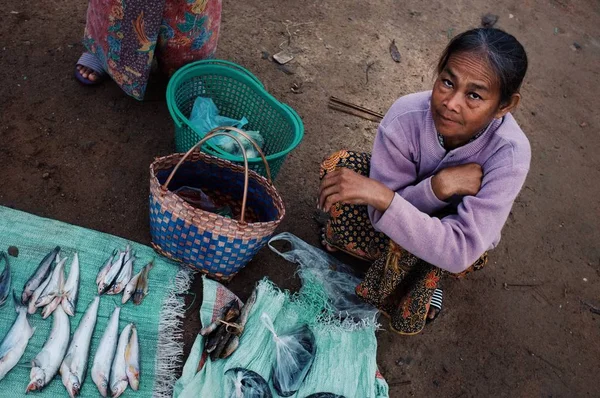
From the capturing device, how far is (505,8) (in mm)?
5293

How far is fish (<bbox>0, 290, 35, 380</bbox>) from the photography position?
202 cm

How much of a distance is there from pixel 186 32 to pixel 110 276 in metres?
1.42

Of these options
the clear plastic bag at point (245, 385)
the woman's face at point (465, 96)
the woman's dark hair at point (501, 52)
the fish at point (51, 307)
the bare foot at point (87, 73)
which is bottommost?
the fish at point (51, 307)

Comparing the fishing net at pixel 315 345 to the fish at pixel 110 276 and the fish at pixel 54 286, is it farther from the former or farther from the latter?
the fish at pixel 54 286

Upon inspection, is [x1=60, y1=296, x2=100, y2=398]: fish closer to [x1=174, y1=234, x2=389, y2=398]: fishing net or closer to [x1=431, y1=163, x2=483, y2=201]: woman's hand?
[x1=174, y1=234, x2=389, y2=398]: fishing net

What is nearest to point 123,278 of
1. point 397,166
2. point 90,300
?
point 90,300

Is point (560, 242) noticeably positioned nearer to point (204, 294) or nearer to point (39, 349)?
point (204, 294)

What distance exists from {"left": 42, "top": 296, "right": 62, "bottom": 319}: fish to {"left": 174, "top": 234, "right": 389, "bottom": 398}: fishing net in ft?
2.03

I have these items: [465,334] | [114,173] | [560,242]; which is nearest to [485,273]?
[465,334]

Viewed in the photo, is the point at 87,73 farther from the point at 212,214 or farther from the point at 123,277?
the point at 212,214

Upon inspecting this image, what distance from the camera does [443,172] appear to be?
2.17 m

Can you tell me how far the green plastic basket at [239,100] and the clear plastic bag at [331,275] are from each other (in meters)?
0.42

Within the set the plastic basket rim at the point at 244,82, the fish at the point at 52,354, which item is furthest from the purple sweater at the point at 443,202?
the fish at the point at 52,354

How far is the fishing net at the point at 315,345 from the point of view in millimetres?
2197
